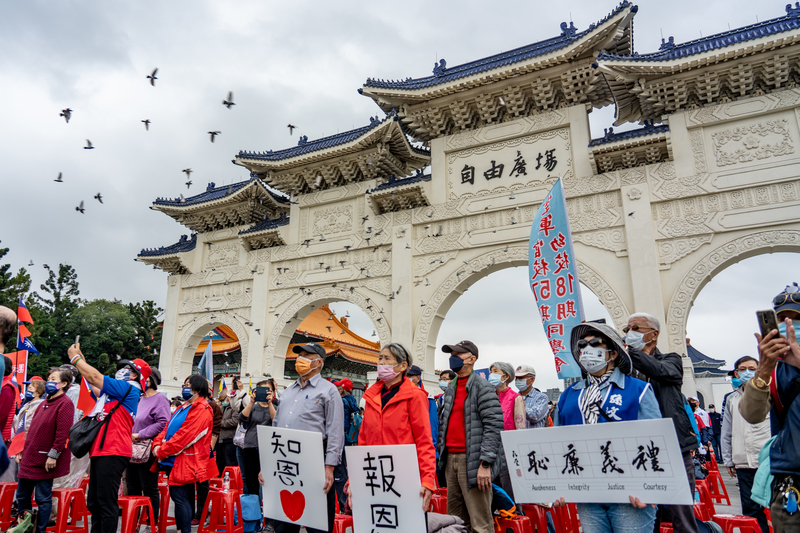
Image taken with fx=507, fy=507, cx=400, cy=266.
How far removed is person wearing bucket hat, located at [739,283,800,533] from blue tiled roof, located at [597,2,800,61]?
26.6 ft

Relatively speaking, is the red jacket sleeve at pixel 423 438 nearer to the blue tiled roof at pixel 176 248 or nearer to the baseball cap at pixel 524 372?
the baseball cap at pixel 524 372

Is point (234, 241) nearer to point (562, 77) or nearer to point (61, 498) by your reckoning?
point (562, 77)

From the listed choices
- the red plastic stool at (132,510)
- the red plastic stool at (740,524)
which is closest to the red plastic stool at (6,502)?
the red plastic stool at (132,510)

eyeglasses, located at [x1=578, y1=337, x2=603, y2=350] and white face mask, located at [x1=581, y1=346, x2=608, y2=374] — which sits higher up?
eyeglasses, located at [x1=578, y1=337, x2=603, y2=350]

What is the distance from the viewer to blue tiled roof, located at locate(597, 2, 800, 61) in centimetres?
818

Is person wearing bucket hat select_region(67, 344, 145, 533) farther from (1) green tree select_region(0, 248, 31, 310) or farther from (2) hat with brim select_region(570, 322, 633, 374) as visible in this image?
(1) green tree select_region(0, 248, 31, 310)

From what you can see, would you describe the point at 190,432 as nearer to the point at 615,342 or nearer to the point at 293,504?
the point at 293,504

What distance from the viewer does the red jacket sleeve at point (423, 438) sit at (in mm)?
2957

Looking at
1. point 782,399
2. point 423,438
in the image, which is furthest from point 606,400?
point 423,438

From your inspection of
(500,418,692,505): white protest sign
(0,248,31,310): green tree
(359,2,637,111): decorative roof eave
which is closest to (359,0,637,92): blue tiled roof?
(359,2,637,111): decorative roof eave

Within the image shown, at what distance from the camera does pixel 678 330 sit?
8.24 meters

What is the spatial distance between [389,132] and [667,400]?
909cm

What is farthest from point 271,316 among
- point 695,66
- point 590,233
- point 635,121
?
point 695,66

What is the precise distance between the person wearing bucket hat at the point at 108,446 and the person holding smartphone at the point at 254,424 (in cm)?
108
